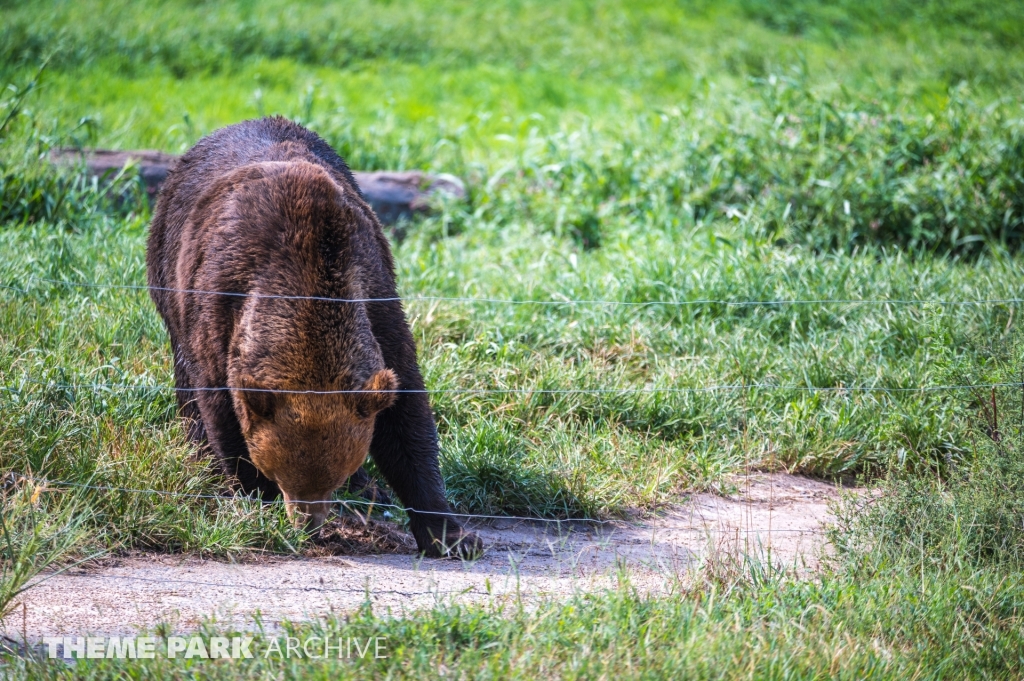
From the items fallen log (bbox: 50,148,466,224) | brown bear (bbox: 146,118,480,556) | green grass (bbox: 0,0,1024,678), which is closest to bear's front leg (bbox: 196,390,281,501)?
brown bear (bbox: 146,118,480,556)

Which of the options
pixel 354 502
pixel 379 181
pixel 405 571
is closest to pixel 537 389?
pixel 354 502

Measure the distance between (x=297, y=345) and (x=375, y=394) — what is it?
0.37 metres

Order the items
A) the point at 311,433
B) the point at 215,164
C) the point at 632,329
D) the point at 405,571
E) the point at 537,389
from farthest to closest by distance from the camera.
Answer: the point at 632,329 < the point at 537,389 < the point at 215,164 < the point at 405,571 < the point at 311,433

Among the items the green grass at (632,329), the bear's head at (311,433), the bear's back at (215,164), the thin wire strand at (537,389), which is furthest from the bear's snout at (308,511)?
the bear's back at (215,164)

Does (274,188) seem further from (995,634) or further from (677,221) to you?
(677,221)

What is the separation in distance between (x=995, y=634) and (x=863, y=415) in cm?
210

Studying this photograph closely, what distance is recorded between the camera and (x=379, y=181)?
8.24 m

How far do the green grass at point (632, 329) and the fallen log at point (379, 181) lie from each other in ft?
0.52

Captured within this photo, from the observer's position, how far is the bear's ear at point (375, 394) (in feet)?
12.4

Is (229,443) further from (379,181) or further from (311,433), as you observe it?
(379,181)

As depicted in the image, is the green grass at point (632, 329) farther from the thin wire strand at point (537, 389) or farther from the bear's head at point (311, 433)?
the bear's head at point (311, 433)

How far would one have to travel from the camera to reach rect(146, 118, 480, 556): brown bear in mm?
3777

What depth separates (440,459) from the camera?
499cm

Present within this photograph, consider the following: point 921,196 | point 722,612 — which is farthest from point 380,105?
point 722,612
